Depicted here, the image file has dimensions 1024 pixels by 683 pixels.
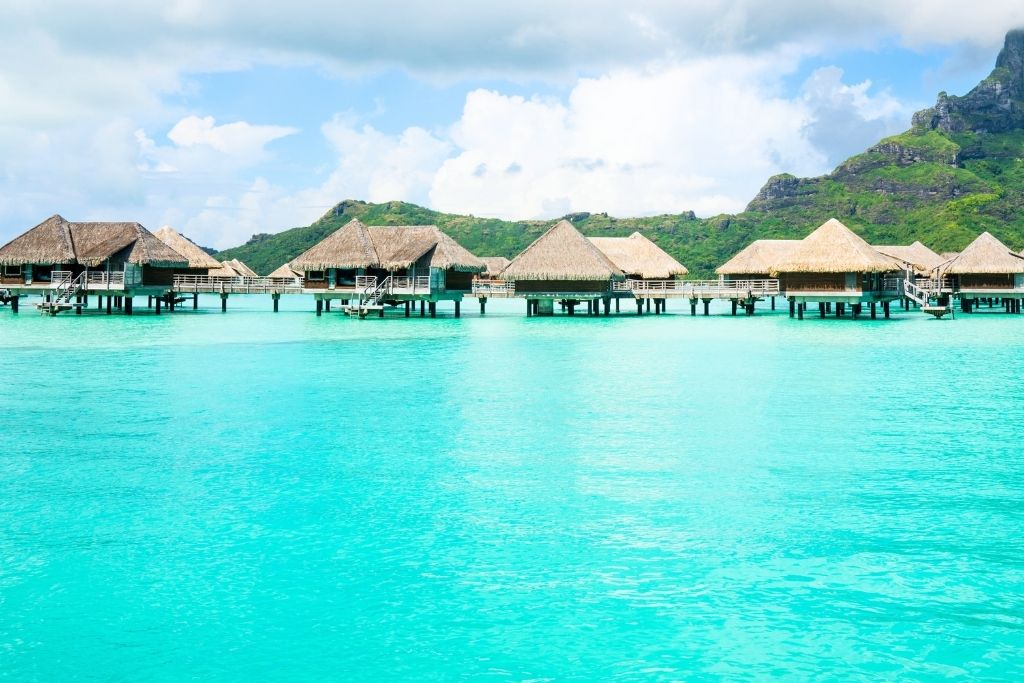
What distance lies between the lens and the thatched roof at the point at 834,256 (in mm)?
43062

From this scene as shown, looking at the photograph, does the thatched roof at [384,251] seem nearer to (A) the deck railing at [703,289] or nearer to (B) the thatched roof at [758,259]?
(A) the deck railing at [703,289]

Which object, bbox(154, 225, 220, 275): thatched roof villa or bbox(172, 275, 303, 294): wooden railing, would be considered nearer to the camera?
bbox(172, 275, 303, 294): wooden railing

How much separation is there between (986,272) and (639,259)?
18494 millimetres

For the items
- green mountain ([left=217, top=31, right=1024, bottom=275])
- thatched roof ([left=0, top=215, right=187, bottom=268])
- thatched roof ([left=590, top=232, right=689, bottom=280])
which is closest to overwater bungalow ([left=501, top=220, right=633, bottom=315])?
thatched roof ([left=590, top=232, right=689, bottom=280])

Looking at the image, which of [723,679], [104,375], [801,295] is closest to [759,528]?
[723,679]

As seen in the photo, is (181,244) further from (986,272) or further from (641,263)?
(986,272)

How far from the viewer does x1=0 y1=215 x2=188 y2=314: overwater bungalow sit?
45250mm

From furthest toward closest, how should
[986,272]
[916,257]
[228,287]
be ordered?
1. [916,257]
2. [228,287]
3. [986,272]

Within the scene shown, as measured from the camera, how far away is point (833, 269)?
4344 cm

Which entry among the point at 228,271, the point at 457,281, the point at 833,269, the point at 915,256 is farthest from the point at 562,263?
the point at 915,256

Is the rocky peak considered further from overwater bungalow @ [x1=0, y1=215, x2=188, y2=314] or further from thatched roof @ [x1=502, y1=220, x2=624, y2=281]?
overwater bungalow @ [x1=0, y1=215, x2=188, y2=314]

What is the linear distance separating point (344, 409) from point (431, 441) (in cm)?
357

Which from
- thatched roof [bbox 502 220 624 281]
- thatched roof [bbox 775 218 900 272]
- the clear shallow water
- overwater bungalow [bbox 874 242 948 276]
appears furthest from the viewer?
overwater bungalow [bbox 874 242 948 276]

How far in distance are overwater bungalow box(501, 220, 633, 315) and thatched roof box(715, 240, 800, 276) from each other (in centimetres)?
920
